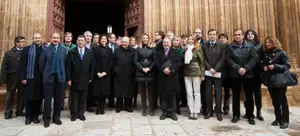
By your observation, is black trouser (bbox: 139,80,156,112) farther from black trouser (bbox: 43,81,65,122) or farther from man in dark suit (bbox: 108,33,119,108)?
black trouser (bbox: 43,81,65,122)

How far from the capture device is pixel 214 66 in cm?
416

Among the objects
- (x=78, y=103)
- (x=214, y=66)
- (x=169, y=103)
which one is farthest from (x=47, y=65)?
(x=214, y=66)

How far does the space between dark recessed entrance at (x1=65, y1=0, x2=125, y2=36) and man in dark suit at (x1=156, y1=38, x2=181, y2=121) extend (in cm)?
1010

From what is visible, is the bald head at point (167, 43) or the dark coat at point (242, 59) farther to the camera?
the bald head at point (167, 43)

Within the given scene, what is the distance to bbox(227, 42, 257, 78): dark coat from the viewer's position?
386 centimetres

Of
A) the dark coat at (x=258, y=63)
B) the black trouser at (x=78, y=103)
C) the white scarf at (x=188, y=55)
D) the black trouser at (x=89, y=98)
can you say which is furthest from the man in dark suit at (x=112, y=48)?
the dark coat at (x=258, y=63)

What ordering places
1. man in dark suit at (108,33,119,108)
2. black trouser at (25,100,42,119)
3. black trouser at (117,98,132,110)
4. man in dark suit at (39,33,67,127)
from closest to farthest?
man in dark suit at (39,33,67,127) < black trouser at (25,100,42,119) < black trouser at (117,98,132,110) < man in dark suit at (108,33,119,108)

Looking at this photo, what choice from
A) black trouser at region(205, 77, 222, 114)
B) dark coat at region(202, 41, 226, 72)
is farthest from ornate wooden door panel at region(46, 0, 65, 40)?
black trouser at region(205, 77, 222, 114)

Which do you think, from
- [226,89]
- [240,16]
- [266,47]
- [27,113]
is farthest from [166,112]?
[240,16]

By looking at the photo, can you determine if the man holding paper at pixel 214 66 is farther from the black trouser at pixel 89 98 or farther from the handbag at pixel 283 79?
the black trouser at pixel 89 98

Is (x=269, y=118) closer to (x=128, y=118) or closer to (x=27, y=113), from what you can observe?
(x=128, y=118)

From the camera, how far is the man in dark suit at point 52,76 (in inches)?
149

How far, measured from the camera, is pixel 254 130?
3496 mm

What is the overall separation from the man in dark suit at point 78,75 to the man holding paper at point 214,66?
8.14ft
